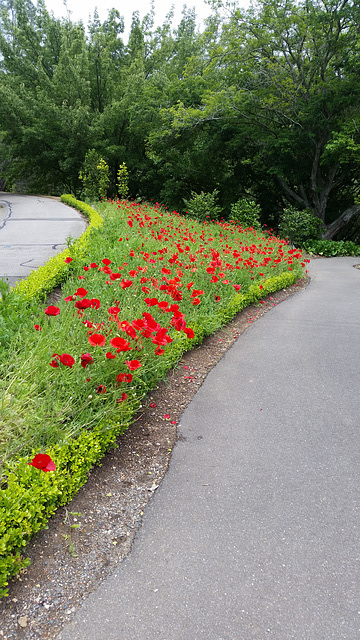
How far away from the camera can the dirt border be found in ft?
5.34

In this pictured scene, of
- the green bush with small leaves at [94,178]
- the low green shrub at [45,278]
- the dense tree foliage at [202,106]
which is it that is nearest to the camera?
the low green shrub at [45,278]

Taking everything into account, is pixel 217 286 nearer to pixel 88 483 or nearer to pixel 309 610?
pixel 88 483

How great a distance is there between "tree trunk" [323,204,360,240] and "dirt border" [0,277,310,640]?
47.8ft

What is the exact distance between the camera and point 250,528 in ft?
7.00

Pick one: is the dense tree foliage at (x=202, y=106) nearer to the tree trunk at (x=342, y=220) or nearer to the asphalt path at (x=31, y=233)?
the tree trunk at (x=342, y=220)

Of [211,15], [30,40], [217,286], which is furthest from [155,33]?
[217,286]

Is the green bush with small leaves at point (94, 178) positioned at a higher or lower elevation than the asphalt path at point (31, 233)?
higher

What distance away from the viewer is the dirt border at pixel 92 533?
1628mm

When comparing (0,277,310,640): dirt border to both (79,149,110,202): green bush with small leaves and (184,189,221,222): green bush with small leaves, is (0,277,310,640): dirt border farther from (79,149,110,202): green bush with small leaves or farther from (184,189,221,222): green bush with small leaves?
(79,149,110,202): green bush with small leaves

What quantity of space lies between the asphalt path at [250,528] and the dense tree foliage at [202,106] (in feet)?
40.1

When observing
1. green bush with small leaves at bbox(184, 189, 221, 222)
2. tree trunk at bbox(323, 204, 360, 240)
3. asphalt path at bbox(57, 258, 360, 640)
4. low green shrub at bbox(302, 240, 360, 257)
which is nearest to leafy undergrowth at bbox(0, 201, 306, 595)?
asphalt path at bbox(57, 258, 360, 640)

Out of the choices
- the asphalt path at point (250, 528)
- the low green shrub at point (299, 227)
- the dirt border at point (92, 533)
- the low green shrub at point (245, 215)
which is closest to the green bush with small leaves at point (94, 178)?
the low green shrub at point (245, 215)

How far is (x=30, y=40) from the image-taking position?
22953 mm

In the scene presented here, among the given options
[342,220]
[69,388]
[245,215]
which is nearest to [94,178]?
[245,215]
